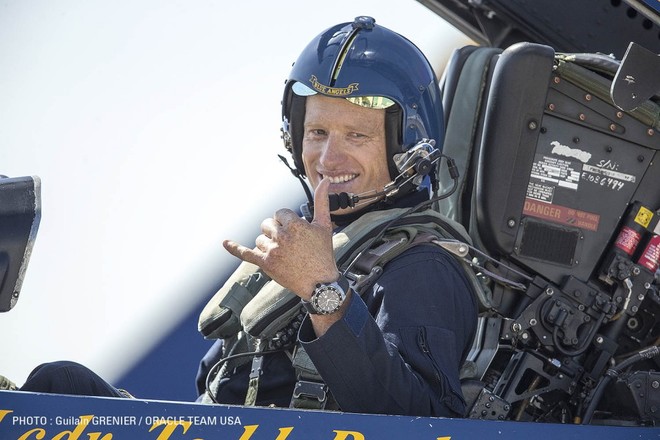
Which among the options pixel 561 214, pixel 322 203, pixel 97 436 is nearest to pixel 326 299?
pixel 322 203

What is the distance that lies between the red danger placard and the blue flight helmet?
0.24 m

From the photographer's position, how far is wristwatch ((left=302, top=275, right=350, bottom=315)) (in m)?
1.73

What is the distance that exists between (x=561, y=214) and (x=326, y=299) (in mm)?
901

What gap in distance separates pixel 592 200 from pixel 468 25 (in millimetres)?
841

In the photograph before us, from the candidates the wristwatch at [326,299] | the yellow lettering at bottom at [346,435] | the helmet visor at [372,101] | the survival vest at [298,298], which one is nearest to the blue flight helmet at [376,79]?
the helmet visor at [372,101]

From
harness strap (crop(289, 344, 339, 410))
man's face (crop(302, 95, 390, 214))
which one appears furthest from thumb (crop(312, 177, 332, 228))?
man's face (crop(302, 95, 390, 214))

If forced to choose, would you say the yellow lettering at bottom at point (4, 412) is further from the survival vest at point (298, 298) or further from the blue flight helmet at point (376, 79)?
the blue flight helmet at point (376, 79)

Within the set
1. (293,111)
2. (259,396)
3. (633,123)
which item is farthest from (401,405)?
(633,123)

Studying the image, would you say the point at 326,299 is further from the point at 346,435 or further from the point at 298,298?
the point at 298,298

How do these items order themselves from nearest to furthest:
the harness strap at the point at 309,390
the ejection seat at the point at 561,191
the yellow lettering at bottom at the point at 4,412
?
the yellow lettering at bottom at the point at 4,412
the harness strap at the point at 309,390
the ejection seat at the point at 561,191

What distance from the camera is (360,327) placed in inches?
69.4

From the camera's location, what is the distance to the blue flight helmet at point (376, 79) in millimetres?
2258

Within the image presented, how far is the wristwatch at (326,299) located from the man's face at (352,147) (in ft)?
1.84

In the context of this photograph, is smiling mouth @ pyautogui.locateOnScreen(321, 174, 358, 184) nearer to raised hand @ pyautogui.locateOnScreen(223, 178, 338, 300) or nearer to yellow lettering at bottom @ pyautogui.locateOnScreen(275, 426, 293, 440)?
raised hand @ pyautogui.locateOnScreen(223, 178, 338, 300)
